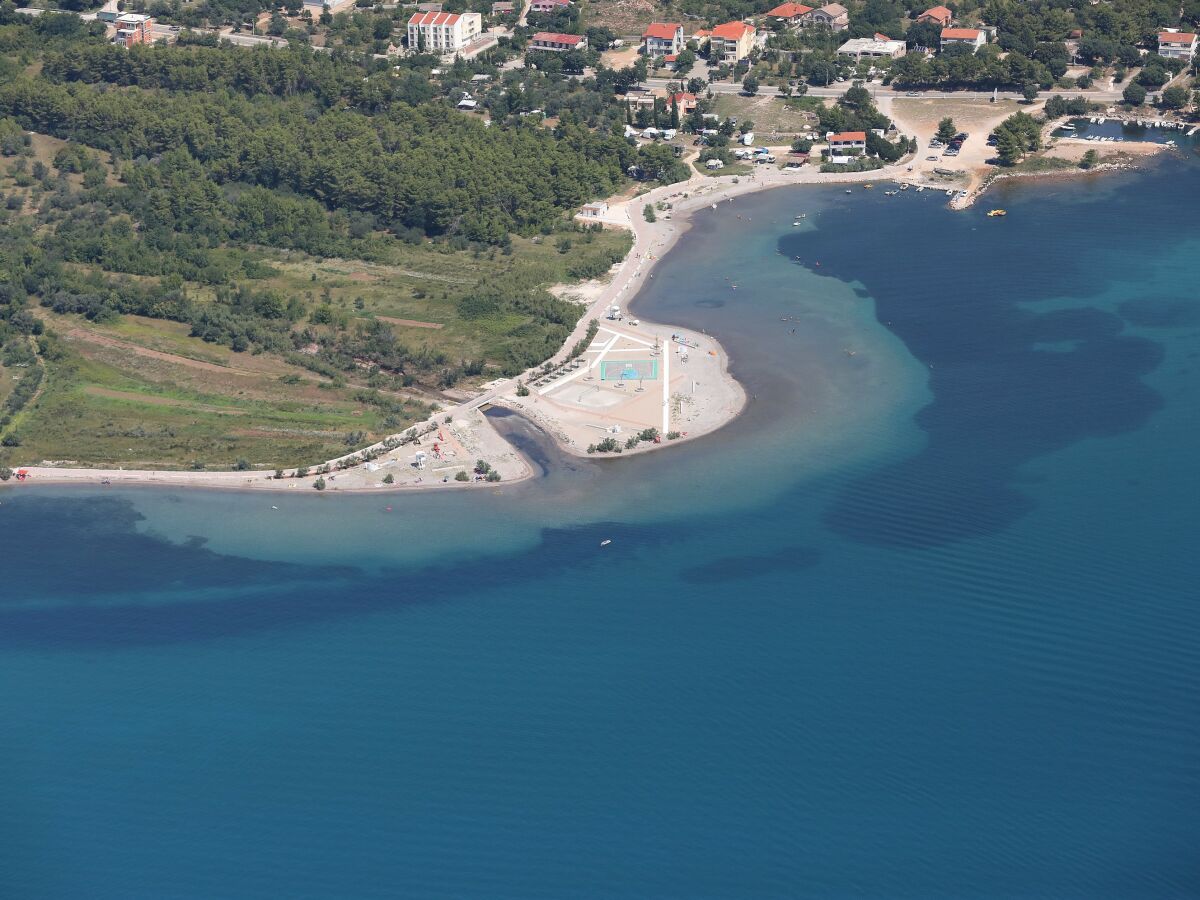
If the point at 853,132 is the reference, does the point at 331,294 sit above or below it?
below

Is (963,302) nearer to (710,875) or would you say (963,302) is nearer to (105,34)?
(710,875)

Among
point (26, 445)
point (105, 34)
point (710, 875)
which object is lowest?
point (710, 875)

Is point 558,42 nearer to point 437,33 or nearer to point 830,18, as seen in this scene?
point 437,33

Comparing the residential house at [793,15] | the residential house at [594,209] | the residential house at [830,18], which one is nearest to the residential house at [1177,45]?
the residential house at [830,18]

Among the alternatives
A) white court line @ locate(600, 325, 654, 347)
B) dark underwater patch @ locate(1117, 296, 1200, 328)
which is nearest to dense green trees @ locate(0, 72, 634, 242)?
Answer: white court line @ locate(600, 325, 654, 347)

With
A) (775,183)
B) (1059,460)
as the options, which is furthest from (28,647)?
(775,183)

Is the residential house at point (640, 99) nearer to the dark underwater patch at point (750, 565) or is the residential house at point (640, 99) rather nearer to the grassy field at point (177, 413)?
the grassy field at point (177, 413)

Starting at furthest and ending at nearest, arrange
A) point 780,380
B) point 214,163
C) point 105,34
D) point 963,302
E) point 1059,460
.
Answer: point 105,34, point 214,163, point 963,302, point 780,380, point 1059,460
